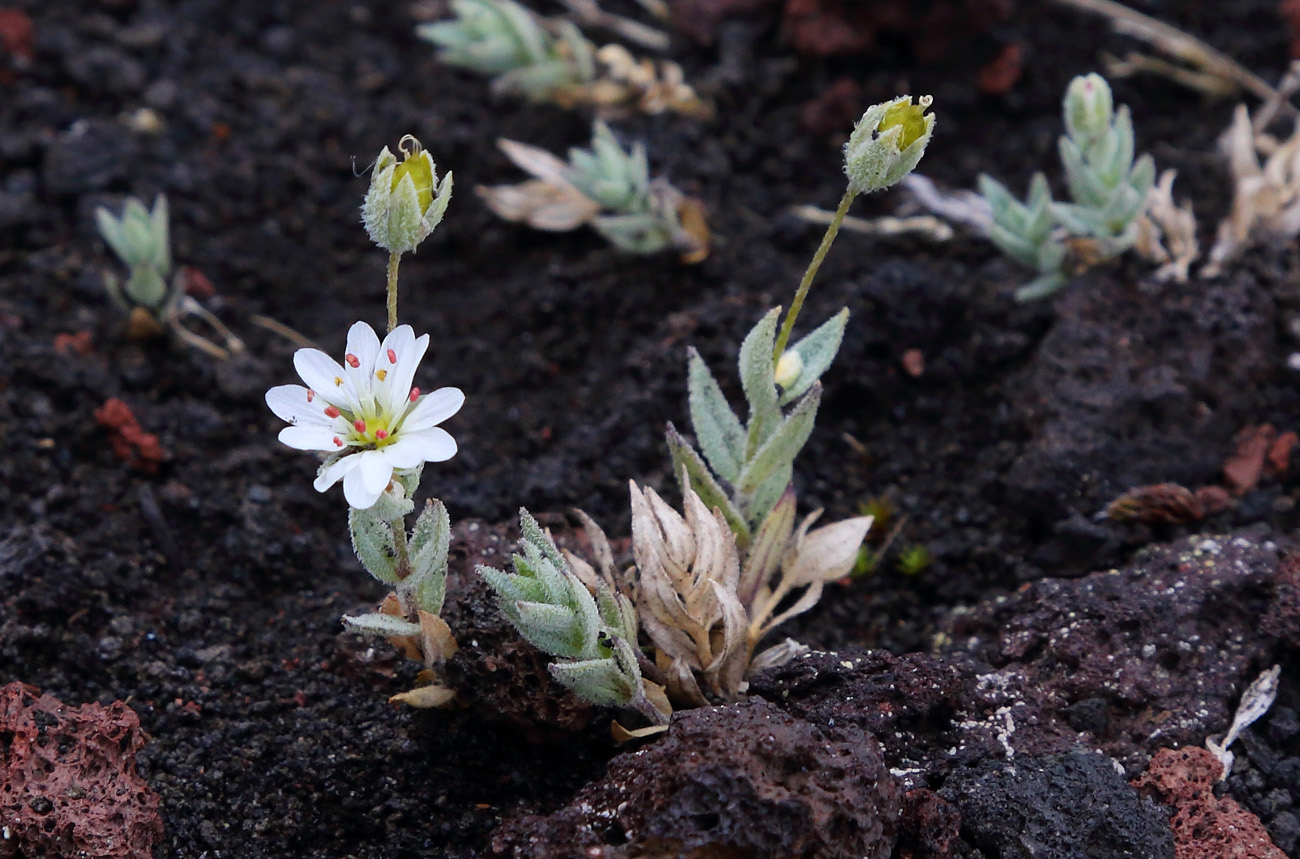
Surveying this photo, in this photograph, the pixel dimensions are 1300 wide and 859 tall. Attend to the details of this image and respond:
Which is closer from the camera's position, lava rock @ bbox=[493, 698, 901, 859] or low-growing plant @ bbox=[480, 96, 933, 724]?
lava rock @ bbox=[493, 698, 901, 859]

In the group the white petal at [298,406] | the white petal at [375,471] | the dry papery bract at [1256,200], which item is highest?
the dry papery bract at [1256,200]

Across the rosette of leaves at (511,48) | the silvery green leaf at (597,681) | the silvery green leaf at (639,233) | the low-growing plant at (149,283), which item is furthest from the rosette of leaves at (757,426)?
the rosette of leaves at (511,48)

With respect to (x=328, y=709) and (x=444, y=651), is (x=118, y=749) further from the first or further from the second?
(x=444, y=651)

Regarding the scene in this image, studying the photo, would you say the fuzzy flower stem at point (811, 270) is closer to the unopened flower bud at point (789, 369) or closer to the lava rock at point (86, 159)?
the unopened flower bud at point (789, 369)

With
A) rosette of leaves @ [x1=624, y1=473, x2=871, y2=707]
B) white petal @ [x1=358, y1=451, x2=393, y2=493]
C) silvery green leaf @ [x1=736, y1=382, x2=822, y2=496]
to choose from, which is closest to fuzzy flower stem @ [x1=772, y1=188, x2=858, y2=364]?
silvery green leaf @ [x1=736, y1=382, x2=822, y2=496]

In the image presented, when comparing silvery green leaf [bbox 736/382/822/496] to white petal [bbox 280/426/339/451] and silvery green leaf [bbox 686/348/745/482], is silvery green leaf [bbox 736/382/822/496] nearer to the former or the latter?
silvery green leaf [bbox 686/348/745/482]

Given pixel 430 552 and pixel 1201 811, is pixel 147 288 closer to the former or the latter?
pixel 430 552

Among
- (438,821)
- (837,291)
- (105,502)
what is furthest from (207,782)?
(837,291)

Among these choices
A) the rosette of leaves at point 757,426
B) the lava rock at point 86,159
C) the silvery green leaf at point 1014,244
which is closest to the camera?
the rosette of leaves at point 757,426
